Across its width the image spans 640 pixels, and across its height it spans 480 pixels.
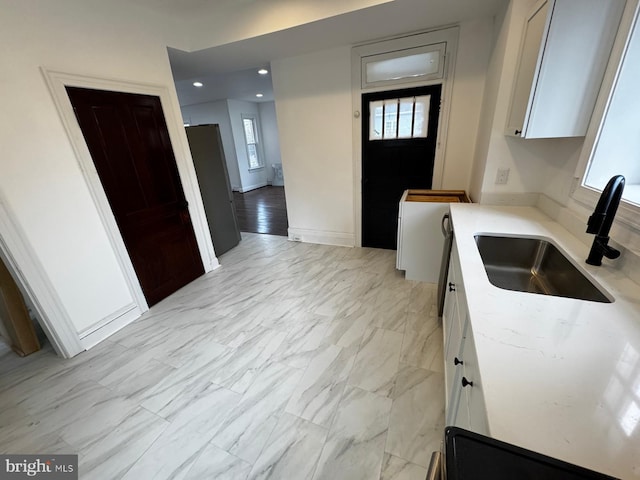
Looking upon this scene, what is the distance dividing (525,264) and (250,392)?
74.8 inches

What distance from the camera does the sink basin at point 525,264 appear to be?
4.32ft

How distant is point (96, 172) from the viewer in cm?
205

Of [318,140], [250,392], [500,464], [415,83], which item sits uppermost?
[415,83]

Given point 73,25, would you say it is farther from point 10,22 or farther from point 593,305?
point 593,305

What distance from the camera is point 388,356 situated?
6.02ft

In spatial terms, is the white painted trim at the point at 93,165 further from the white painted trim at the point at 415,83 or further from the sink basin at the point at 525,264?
the sink basin at the point at 525,264

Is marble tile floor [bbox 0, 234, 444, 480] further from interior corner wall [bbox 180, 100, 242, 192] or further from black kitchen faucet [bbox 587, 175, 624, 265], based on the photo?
interior corner wall [bbox 180, 100, 242, 192]

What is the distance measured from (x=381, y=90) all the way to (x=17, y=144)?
3129 millimetres

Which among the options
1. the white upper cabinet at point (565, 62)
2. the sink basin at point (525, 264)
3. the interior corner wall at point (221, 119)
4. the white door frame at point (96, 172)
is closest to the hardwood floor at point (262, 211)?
the interior corner wall at point (221, 119)

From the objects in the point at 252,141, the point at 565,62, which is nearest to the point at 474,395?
the point at 565,62

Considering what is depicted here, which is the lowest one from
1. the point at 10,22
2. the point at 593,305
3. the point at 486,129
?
the point at 593,305

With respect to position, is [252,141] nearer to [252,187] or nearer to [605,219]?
[252,187]

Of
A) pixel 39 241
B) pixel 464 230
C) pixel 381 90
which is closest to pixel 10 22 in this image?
pixel 39 241

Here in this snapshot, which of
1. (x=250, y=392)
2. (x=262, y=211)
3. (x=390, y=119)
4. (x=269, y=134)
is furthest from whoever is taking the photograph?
(x=269, y=134)
